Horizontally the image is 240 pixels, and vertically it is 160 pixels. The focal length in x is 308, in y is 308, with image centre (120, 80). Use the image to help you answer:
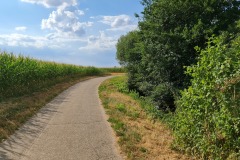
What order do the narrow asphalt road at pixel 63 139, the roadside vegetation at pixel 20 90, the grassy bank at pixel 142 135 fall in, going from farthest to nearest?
the roadside vegetation at pixel 20 90 → the grassy bank at pixel 142 135 → the narrow asphalt road at pixel 63 139

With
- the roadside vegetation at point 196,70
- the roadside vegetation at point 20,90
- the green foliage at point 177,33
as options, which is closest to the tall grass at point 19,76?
the roadside vegetation at point 20,90

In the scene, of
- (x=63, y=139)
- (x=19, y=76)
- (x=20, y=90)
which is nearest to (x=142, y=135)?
(x=63, y=139)

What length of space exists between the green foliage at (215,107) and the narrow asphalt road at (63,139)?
77.5 inches

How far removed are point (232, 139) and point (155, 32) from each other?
1079 centimetres

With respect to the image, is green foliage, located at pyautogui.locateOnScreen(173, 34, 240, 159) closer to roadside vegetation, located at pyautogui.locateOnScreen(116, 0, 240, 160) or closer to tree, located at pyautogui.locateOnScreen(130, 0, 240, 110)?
roadside vegetation, located at pyautogui.locateOnScreen(116, 0, 240, 160)

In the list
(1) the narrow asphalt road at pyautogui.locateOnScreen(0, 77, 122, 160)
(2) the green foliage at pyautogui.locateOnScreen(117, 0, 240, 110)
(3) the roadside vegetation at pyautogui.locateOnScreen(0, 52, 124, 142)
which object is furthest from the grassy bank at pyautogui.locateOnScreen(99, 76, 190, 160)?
(3) the roadside vegetation at pyautogui.locateOnScreen(0, 52, 124, 142)

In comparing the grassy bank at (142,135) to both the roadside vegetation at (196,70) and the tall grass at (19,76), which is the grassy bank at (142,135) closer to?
the roadside vegetation at (196,70)

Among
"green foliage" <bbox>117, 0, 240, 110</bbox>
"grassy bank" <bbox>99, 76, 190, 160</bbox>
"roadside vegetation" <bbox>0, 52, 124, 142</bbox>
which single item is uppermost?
"green foliage" <bbox>117, 0, 240, 110</bbox>

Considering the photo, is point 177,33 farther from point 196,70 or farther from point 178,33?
point 196,70

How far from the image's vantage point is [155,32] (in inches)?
635

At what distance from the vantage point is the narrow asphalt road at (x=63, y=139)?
733 centimetres

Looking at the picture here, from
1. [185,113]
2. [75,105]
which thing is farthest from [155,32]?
[185,113]

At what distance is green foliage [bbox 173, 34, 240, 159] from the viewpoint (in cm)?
591

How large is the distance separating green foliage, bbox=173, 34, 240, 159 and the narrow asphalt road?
1.97 meters
